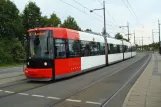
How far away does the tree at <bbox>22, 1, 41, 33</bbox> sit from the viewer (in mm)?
70688

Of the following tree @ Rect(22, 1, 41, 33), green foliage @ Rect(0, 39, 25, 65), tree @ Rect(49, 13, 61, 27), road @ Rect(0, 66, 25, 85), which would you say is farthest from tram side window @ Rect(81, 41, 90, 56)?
tree @ Rect(49, 13, 61, 27)

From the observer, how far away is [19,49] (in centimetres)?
5184

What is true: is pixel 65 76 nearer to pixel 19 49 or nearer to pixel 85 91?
pixel 85 91

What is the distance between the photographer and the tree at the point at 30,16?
7069cm

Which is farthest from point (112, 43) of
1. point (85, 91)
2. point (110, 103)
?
point (110, 103)

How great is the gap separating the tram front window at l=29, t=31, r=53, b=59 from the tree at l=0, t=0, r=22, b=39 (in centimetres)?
3914

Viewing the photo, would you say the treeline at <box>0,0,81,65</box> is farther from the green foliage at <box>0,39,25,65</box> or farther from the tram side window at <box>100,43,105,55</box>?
the tram side window at <box>100,43,105,55</box>

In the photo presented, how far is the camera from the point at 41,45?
58.7 feet

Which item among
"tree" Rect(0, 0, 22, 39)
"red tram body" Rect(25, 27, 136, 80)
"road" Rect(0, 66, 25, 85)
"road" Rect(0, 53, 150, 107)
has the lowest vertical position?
"road" Rect(0, 53, 150, 107)

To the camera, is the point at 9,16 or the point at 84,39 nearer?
the point at 84,39

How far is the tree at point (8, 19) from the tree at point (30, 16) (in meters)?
12.1

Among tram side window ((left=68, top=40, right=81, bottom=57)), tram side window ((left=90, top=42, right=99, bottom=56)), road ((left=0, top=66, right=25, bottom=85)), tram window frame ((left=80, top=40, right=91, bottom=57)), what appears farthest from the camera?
tram side window ((left=90, top=42, right=99, bottom=56))

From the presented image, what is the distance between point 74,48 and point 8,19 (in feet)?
127

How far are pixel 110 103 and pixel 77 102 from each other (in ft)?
3.85
